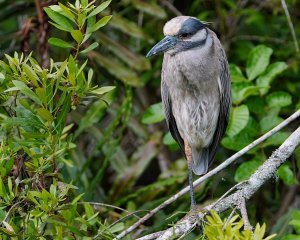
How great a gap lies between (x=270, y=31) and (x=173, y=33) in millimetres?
1664

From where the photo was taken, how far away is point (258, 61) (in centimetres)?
379

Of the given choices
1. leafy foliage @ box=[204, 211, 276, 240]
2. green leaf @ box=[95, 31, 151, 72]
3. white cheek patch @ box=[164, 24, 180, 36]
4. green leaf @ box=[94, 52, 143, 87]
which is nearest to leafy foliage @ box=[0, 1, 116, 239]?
leafy foliage @ box=[204, 211, 276, 240]

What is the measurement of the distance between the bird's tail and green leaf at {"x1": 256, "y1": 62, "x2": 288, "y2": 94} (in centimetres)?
49

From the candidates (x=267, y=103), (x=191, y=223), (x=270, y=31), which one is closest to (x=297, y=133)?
(x=191, y=223)

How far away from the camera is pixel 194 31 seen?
11.3ft

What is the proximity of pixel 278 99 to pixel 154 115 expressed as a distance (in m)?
0.67

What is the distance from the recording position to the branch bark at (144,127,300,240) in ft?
8.79

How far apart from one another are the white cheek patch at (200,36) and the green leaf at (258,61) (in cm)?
38

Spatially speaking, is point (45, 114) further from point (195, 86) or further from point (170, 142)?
point (170, 142)

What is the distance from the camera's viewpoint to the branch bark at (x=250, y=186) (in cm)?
268

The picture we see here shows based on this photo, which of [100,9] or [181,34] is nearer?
[100,9]

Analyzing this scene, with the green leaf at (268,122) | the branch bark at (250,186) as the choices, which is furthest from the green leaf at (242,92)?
the branch bark at (250,186)

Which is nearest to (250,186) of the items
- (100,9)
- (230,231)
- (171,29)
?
(230,231)

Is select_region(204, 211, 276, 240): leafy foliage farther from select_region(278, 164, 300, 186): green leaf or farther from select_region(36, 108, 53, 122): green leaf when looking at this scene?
select_region(278, 164, 300, 186): green leaf
